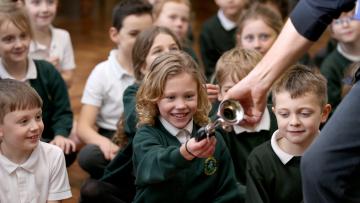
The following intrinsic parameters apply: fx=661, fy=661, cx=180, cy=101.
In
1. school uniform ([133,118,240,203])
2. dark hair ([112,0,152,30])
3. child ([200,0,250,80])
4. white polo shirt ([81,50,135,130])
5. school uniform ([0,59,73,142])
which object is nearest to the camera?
school uniform ([133,118,240,203])

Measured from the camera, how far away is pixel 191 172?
1759 millimetres

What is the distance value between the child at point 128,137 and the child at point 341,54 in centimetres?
90

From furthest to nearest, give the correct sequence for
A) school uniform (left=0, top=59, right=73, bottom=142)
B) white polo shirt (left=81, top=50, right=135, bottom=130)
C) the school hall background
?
the school hall background < white polo shirt (left=81, top=50, right=135, bottom=130) < school uniform (left=0, top=59, right=73, bottom=142)

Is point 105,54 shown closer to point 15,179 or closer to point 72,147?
point 72,147

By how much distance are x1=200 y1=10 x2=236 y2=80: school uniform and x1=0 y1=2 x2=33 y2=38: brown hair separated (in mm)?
1192

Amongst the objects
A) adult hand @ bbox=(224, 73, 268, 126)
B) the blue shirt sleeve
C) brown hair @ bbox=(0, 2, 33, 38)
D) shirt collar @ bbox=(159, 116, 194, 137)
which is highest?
the blue shirt sleeve

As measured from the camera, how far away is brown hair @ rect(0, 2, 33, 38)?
2201mm

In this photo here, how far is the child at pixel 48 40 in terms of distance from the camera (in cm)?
267

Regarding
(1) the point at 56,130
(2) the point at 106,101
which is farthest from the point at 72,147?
(2) the point at 106,101

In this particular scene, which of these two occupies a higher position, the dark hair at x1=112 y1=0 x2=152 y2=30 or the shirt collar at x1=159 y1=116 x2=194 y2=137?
the dark hair at x1=112 y1=0 x2=152 y2=30

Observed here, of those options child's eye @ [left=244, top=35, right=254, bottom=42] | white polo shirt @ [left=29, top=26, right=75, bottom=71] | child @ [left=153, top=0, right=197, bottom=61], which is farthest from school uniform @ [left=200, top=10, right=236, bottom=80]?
white polo shirt @ [left=29, top=26, right=75, bottom=71]

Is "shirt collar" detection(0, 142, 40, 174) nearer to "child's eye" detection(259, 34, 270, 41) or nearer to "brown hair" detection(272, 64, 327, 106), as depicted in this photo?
"brown hair" detection(272, 64, 327, 106)

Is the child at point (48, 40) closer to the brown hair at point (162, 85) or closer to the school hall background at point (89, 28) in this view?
the school hall background at point (89, 28)

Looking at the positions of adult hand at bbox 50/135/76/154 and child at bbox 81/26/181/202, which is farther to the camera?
adult hand at bbox 50/135/76/154
